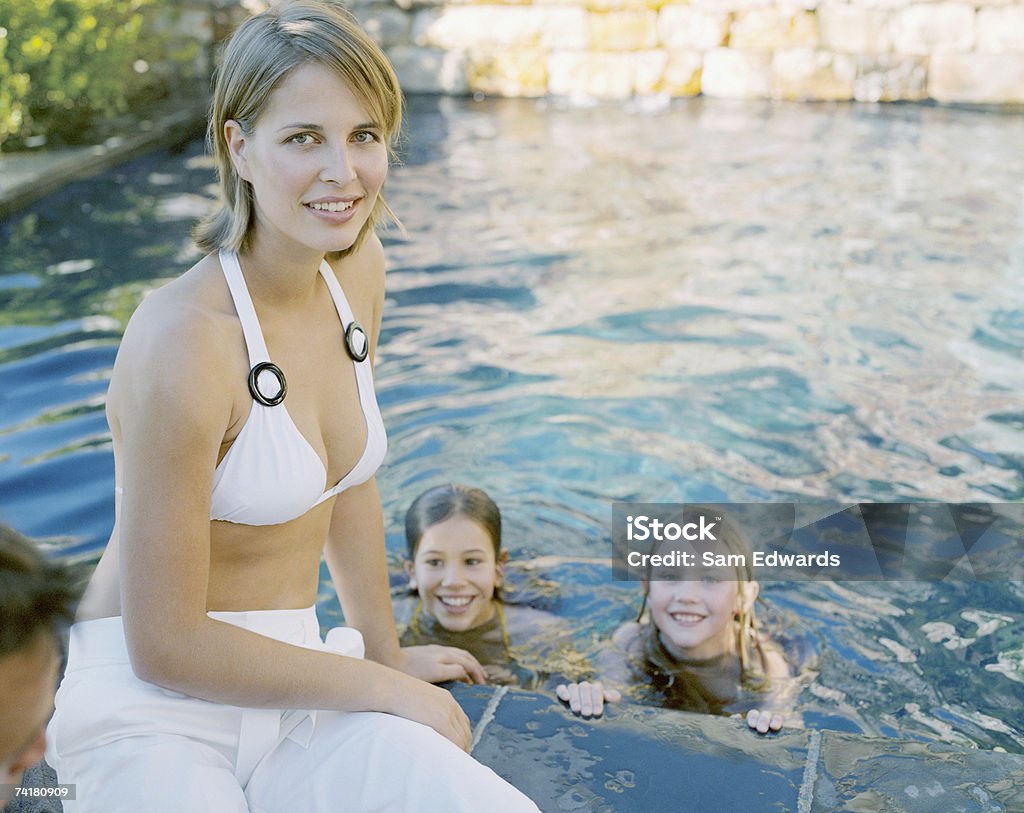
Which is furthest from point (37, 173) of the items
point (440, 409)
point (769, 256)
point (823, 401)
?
point (823, 401)

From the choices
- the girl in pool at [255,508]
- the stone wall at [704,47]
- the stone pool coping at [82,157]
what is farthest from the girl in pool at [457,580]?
the stone wall at [704,47]

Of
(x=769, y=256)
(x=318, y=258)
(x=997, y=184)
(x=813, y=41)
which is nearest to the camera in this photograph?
(x=318, y=258)

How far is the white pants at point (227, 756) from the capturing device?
172 cm

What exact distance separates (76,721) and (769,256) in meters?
5.42

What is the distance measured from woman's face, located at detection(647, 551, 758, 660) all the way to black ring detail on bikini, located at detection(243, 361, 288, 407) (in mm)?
1534

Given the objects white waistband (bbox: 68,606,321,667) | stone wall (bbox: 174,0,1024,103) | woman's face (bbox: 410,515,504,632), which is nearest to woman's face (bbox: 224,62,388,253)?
white waistband (bbox: 68,606,321,667)

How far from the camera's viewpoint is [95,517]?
12.8ft

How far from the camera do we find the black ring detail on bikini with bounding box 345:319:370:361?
2.15m

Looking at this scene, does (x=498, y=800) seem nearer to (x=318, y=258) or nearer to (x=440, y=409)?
(x=318, y=258)

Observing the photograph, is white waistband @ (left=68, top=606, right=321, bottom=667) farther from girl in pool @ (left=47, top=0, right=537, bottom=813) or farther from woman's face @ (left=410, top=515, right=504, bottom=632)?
woman's face @ (left=410, top=515, right=504, bottom=632)

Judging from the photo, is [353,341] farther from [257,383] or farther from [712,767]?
[712,767]

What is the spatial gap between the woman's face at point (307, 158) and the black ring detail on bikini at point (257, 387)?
22 cm

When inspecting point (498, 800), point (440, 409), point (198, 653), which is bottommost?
point (440, 409)

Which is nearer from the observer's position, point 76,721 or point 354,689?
point 76,721
